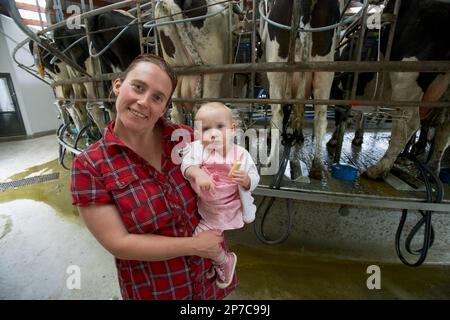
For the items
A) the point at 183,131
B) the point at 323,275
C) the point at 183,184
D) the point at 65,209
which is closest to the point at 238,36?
the point at 183,131

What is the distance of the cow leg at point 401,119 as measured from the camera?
1.99 metres

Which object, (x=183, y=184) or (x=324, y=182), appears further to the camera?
(x=324, y=182)

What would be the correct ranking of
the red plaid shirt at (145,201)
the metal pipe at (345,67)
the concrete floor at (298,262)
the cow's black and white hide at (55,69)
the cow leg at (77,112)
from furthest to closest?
the cow leg at (77,112), the cow's black and white hide at (55,69), the concrete floor at (298,262), the metal pipe at (345,67), the red plaid shirt at (145,201)

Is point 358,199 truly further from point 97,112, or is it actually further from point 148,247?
point 97,112

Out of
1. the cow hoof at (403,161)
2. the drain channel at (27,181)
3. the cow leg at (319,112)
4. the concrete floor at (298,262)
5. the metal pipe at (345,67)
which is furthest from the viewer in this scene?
the drain channel at (27,181)

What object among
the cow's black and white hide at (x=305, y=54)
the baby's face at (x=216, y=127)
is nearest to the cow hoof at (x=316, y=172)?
the cow's black and white hide at (x=305, y=54)

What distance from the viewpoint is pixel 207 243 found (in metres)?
0.90

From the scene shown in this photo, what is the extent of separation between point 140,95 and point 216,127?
0.34 m

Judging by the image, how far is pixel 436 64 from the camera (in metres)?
1.42

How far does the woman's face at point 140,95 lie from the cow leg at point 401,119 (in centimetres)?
218


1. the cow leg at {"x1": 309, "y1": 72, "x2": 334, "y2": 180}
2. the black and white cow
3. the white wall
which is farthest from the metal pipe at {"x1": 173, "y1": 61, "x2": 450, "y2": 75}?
the white wall

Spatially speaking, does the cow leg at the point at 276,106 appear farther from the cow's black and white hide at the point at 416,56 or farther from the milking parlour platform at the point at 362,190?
the cow's black and white hide at the point at 416,56

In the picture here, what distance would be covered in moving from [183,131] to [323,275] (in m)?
1.89

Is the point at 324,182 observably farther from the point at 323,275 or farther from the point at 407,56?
the point at 407,56
